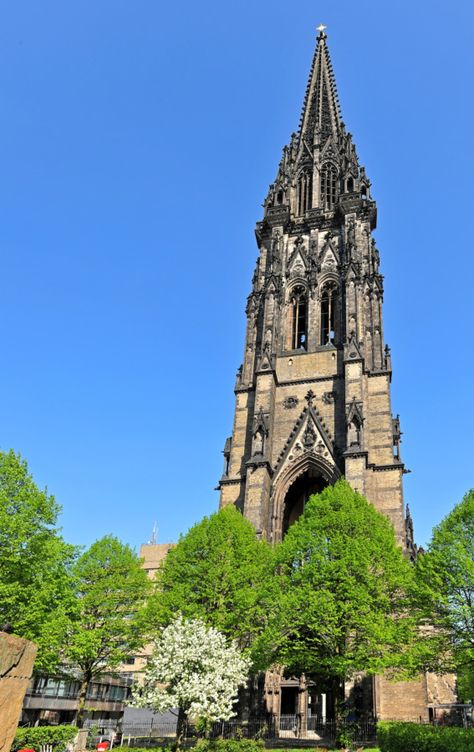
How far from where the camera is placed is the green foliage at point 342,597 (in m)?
23.3

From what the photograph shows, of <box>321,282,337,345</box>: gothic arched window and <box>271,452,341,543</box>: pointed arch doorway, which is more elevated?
<box>321,282,337,345</box>: gothic arched window

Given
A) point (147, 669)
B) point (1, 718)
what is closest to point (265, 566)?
point (147, 669)

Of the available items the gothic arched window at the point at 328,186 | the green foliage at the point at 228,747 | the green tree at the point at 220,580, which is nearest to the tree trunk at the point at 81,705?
the green tree at the point at 220,580

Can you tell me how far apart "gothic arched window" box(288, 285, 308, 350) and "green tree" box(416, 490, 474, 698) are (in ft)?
69.4

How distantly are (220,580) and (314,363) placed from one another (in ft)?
58.8

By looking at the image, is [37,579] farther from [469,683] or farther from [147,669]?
[469,683]

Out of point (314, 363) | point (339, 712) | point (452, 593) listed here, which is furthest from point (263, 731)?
point (314, 363)

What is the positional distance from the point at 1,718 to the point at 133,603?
24.2m

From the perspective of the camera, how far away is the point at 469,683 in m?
24.4

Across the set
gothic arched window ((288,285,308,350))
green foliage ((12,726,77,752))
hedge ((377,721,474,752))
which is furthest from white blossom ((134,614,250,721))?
gothic arched window ((288,285,308,350))

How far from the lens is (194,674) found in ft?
66.0

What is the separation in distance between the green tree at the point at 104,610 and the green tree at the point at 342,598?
7.45 meters

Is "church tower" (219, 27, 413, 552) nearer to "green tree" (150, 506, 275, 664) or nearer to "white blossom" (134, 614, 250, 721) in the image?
"green tree" (150, 506, 275, 664)

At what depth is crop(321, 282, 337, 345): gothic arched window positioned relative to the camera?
42.5 metres
